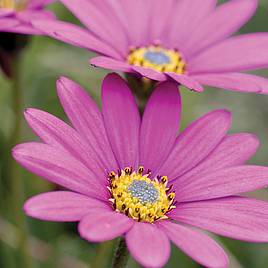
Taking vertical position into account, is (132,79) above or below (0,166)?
above

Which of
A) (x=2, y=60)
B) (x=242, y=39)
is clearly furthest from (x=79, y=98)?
(x=242, y=39)

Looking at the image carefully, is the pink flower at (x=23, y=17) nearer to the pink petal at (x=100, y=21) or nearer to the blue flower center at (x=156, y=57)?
the pink petal at (x=100, y=21)

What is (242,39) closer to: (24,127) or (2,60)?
(2,60)

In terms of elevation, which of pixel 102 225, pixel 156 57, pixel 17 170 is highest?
pixel 156 57

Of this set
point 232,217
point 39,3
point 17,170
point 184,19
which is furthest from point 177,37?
point 232,217

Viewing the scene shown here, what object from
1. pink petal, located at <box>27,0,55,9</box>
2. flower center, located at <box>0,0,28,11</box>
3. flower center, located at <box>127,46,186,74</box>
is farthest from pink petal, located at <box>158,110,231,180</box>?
flower center, located at <box>0,0,28,11</box>

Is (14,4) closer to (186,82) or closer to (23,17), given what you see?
(23,17)
